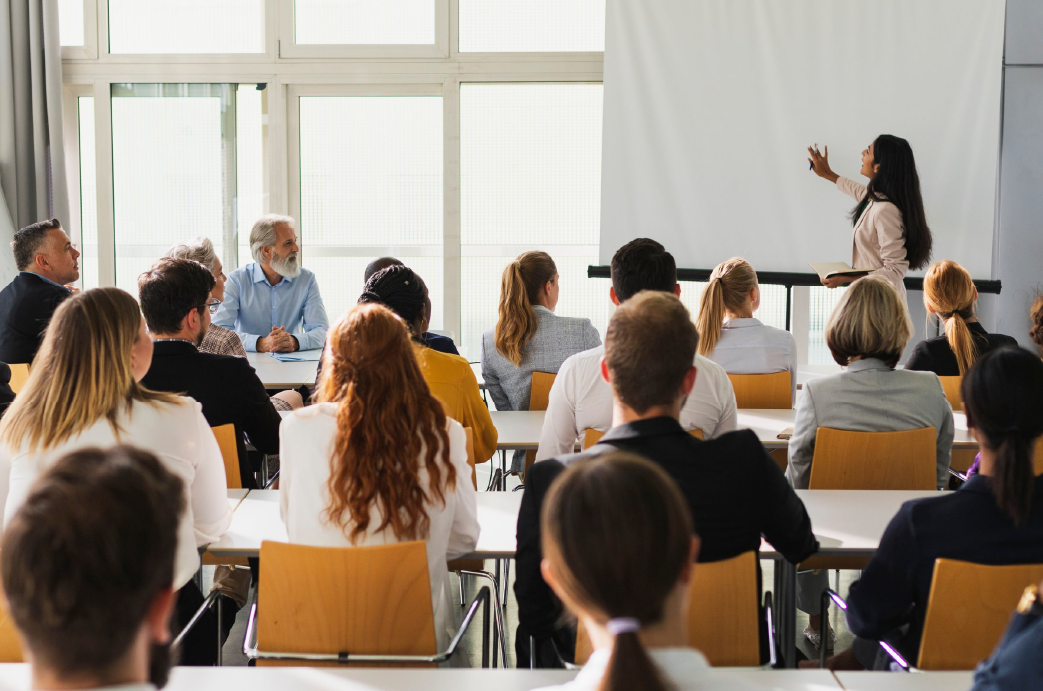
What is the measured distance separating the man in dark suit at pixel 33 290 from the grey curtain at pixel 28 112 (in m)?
1.76

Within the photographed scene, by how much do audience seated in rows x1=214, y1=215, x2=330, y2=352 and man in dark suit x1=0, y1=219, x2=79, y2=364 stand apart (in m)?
0.82

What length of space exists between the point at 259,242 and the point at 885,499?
3.64 m

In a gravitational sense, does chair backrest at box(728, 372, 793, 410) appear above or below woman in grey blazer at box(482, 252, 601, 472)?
below

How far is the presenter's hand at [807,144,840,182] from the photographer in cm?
574

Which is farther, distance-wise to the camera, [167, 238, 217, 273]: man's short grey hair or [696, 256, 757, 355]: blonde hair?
[167, 238, 217, 273]: man's short grey hair

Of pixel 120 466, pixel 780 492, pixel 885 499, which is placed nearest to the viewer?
pixel 120 466

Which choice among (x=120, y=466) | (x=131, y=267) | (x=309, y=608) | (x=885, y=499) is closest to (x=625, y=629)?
(x=120, y=466)

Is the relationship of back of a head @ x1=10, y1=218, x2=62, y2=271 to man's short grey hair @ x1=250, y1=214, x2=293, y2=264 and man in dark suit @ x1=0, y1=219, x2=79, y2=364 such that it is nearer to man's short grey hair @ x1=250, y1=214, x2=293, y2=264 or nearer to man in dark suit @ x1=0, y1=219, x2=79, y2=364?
man in dark suit @ x1=0, y1=219, x2=79, y2=364

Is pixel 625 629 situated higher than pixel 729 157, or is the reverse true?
pixel 729 157

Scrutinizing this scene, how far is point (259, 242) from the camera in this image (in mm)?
4988

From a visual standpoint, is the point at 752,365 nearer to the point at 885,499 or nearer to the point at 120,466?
the point at 885,499

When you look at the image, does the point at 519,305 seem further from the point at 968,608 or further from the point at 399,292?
the point at 968,608

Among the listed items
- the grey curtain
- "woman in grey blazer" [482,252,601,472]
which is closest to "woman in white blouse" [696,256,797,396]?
"woman in grey blazer" [482,252,601,472]

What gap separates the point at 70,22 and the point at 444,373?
485 cm
